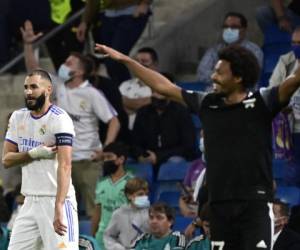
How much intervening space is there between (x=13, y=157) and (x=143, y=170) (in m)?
3.52

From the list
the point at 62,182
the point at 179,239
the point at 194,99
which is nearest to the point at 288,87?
the point at 194,99

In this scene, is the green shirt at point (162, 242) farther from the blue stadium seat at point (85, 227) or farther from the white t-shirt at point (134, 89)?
the white t-shirt at point (134, 89)

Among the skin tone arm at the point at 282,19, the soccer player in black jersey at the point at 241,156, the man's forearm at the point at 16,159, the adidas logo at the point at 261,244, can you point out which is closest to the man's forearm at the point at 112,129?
the skin tone arm at the point at 282,19

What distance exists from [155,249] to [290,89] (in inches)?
148

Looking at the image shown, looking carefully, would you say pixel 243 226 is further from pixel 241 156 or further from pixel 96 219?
pixel 96 219

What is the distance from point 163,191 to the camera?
13.6m

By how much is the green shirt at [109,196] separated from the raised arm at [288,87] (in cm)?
479

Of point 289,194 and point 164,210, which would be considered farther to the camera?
point 289,194

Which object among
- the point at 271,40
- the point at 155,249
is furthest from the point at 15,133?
the point at 271,40

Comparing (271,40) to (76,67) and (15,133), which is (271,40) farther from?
(15,133)

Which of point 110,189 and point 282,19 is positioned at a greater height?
point 282,19

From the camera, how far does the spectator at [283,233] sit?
1110 centimetres

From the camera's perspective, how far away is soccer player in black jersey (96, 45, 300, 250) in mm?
8484

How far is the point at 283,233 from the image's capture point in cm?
1120
